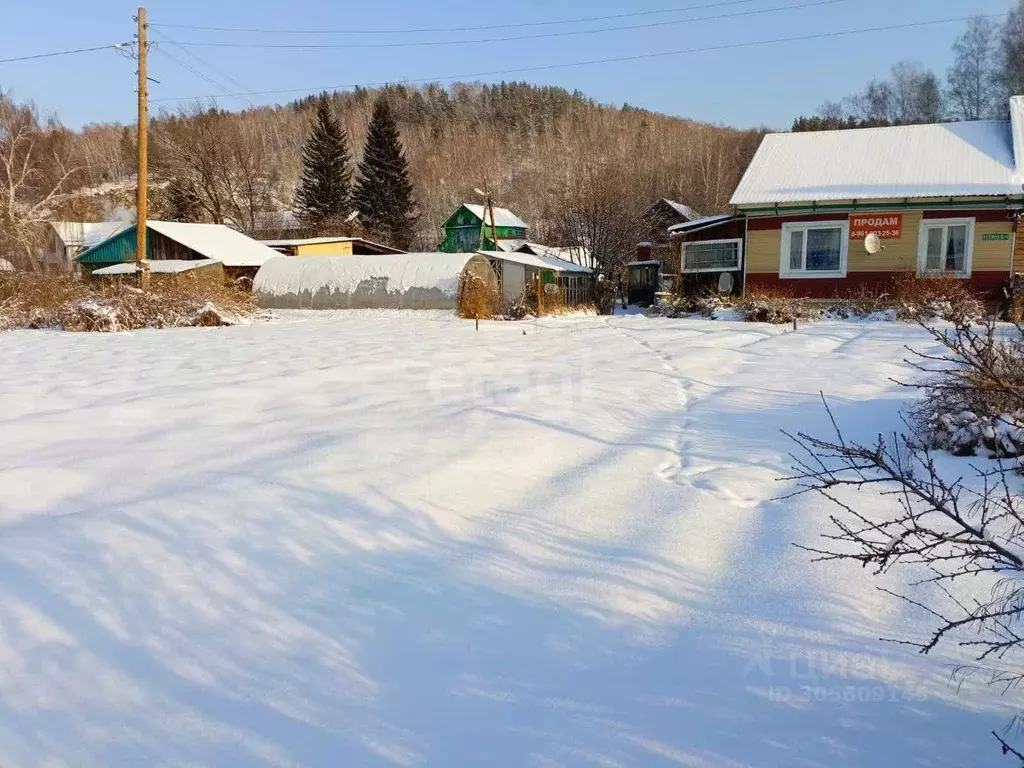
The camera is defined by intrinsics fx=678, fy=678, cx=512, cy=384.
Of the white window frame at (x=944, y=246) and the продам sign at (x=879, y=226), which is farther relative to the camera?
the продам sign at (x=879, y=226)

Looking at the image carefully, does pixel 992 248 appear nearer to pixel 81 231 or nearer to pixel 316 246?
pixel 316 246

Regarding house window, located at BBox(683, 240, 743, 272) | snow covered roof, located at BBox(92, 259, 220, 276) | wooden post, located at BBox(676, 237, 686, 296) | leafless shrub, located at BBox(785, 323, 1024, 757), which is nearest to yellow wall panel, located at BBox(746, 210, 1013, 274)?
house window, located at BBox(683, 240, 743, 272)

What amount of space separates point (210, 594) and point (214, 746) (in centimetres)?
103

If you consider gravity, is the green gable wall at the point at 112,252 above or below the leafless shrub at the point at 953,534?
above

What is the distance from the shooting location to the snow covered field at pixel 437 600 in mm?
2312

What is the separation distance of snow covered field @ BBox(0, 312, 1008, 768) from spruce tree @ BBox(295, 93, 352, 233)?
161 feet

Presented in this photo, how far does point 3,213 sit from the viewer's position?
35.5m

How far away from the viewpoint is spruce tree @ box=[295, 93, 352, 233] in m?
52.1

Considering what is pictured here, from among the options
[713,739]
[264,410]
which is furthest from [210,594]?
[264,410]

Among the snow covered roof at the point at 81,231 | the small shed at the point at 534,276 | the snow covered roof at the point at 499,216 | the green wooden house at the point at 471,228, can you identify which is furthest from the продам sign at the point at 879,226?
the snow covered roof at the point at 81,231

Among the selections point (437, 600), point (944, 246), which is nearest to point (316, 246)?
point (944, 246)

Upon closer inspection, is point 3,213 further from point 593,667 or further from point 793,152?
point 593,667

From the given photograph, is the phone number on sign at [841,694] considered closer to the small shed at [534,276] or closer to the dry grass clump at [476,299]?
the dry grass clump at [476,299]

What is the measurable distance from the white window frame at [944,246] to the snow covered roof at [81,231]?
179 feet
